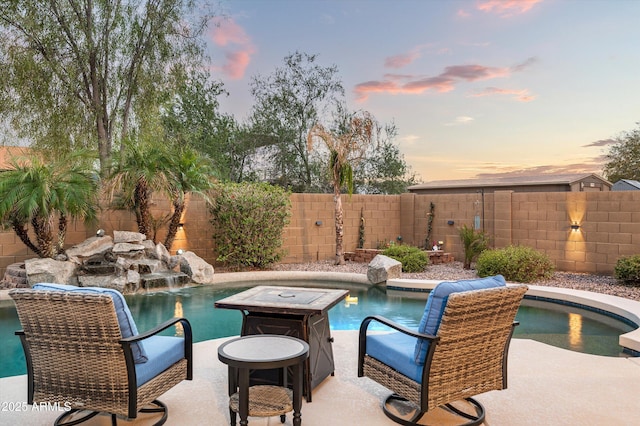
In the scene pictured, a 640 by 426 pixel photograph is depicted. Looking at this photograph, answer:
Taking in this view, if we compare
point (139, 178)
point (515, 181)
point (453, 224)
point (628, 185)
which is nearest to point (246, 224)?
point (139, 178)

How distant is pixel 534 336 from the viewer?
214 inches

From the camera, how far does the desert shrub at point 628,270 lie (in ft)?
24.3

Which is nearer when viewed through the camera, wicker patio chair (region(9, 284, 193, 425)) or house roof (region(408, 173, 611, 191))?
wicker patio chair (region(9, 284, 193, 425))

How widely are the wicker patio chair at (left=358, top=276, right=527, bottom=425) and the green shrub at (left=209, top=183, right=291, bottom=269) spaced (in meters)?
7.07

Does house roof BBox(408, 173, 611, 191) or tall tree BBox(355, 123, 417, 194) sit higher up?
tall tree BBox(355, 123, 417, 194)

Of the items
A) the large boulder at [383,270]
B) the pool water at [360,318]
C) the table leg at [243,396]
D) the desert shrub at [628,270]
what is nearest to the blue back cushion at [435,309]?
the table leg at [243,396]

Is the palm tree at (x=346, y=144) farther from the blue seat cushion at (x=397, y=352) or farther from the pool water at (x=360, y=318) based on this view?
the blue seat cushion at (x=397, y=352)

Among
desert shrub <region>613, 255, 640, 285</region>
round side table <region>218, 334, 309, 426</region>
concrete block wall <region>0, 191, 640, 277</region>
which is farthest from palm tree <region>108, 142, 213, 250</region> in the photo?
desert shrub <region>613, 255, 640, 285</region>

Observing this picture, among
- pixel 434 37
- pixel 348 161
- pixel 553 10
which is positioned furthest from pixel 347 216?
pixel 553 10

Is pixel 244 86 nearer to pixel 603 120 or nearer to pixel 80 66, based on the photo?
pixel 80 66

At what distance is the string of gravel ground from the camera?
24.2 feet

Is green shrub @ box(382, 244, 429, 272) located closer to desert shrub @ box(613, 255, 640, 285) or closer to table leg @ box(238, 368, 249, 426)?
desert shrub @ box(613, 255, 640, 285)

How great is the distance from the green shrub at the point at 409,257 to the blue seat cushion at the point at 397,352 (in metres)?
6.20

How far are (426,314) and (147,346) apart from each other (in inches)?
72.1
